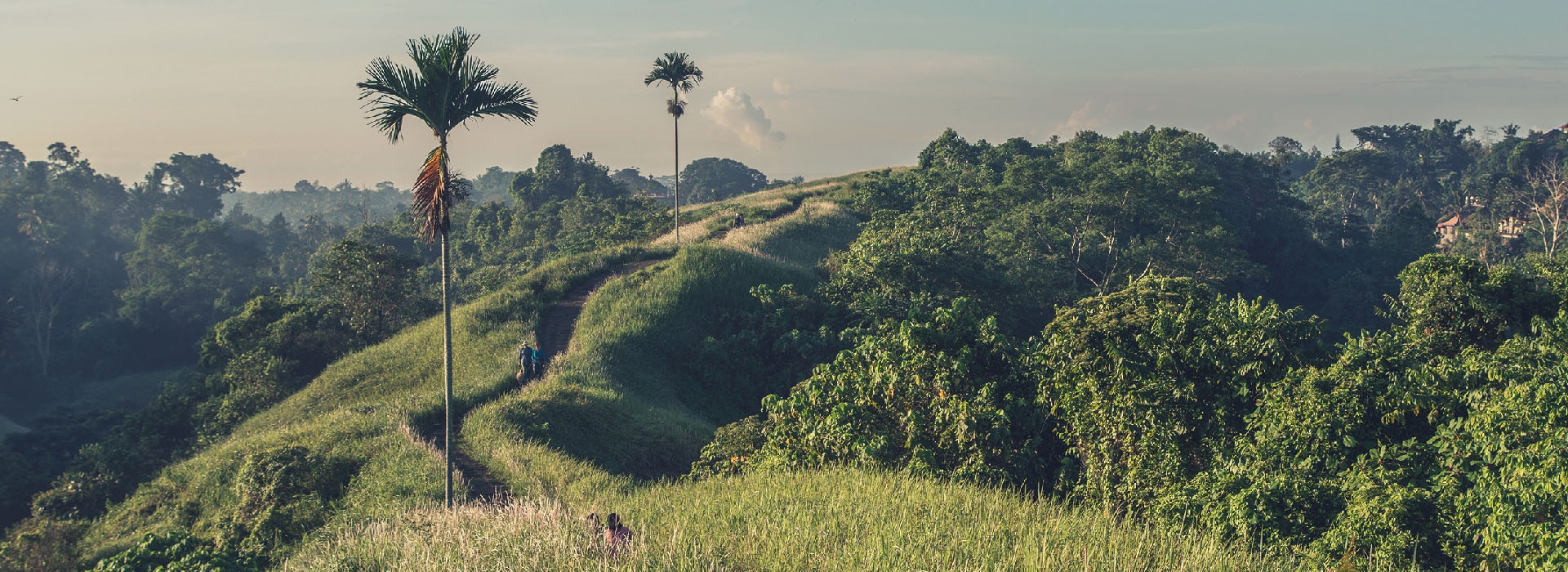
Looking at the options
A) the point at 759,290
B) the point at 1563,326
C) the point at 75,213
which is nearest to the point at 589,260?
the point at 759,290

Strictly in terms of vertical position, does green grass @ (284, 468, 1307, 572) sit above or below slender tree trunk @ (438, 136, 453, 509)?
below

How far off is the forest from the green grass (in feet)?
8.02

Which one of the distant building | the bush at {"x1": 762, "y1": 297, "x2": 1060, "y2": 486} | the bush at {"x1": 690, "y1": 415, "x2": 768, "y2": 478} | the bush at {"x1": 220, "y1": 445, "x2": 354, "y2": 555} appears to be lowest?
the bush at {"x1": 220, "y1": 445, "x2": 354, "y2": 555}

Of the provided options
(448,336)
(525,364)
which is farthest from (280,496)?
(525,364)

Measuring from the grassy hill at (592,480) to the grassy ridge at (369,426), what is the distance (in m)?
0.08

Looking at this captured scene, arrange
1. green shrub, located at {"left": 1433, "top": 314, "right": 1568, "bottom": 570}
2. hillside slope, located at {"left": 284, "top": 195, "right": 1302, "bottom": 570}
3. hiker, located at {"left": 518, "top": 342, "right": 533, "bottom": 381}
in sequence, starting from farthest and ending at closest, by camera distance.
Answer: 1. hiker, located at {"left": 518, "top": 342, "right": 533, "bottom": 381}
2. green shrub, located at {"left": 1433, "top": 314, "right": 1568, "bottom": 570}
3. hillside slope, located at {"left": 284, "top": 195, "right": 1302, "bottom": 570}

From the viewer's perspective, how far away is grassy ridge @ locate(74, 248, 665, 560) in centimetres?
1773

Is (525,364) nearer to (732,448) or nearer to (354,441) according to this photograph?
(354,441)

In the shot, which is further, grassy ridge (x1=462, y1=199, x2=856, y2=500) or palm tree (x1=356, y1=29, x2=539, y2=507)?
grassy ridge (x1=462, y1=199, x2=856, y2=500)

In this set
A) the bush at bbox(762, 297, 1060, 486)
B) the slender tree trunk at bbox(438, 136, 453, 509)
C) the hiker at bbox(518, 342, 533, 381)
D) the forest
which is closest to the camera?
the forest

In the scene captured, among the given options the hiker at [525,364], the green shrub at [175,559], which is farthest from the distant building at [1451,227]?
the green shrub at [175,559]

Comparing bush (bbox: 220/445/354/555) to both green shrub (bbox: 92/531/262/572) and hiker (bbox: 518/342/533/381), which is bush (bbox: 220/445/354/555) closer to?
green shrub (bbox: 92/531/262/572)

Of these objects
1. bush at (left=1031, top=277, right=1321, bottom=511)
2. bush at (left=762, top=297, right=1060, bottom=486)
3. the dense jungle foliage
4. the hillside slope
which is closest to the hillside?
the hillside slope

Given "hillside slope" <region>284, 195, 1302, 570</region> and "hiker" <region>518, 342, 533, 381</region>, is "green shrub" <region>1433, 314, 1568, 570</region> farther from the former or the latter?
"hiker" <region>518, 342, 533, 381</region>
